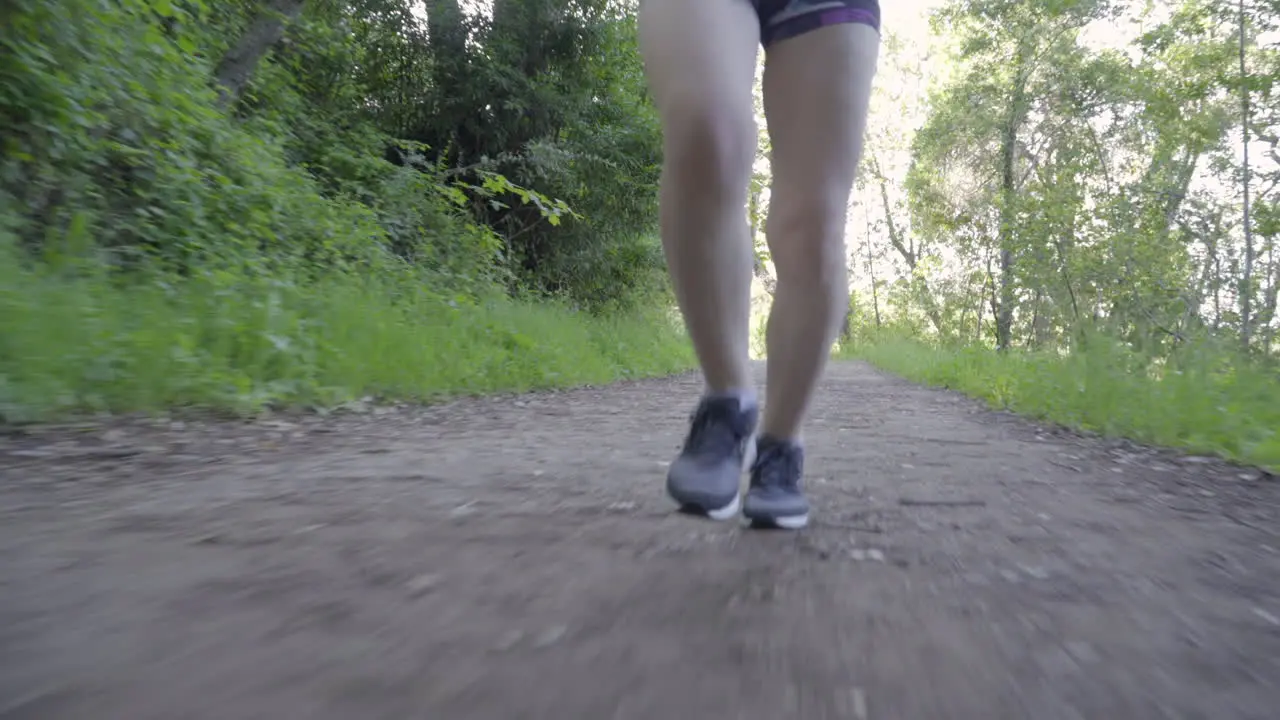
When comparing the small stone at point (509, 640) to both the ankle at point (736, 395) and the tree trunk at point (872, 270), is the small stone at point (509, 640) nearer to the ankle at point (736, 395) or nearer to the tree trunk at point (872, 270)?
the ankle at point (736, 395)

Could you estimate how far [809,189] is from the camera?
6.37ft

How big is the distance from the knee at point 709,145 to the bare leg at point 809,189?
0.42 feet

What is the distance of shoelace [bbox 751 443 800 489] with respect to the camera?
2.00 meters

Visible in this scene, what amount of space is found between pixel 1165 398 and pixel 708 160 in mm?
3831

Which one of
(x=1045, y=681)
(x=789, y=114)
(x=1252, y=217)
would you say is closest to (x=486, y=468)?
(x=789, y=114)

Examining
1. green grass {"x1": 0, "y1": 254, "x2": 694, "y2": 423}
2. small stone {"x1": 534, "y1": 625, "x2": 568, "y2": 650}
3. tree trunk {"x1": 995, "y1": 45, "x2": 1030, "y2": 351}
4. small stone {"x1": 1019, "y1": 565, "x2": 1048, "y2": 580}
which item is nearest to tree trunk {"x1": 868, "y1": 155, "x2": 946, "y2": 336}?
tree trunk {"x1": 995, "y1": 45, "x2": 1030, "y2": 351}

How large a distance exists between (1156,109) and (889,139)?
17.7 m

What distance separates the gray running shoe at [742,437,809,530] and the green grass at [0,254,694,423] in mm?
2540

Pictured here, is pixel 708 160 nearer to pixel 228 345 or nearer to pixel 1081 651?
pixel 1081 651

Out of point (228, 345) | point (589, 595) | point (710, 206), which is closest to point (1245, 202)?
point (710, 206)

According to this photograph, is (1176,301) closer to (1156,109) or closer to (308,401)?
(1156,109)

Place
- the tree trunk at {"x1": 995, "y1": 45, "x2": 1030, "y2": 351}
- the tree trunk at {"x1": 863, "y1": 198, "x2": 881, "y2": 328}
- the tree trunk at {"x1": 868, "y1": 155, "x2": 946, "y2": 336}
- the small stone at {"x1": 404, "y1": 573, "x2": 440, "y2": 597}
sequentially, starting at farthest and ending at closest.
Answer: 1. the tree trunk at {"x1": 863, "y1": 198, "x2": 881, "y2": 328}
2. the tree trunk at {"x1": 868, "y1": 155, "x2": 946, "y2": 336}
3. the tree trunk at {"x1": 995, "y1": 45, "x2": 1030, "y2": 351}
4. the small stone at {"x1": 404, "y1": 573, "x2": 440, "y2": 597}

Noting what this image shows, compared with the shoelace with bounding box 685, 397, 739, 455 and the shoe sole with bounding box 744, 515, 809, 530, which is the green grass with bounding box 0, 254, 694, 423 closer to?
the shoelace with bounding box 685, 397, 739, 455

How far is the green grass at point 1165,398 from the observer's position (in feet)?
12.6
